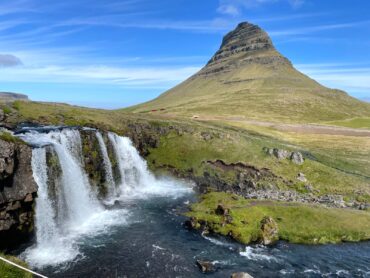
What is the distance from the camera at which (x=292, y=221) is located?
56.2 m

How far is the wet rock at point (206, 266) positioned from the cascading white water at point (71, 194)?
15102 millimetres

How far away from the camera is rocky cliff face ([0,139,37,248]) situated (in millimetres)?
45344

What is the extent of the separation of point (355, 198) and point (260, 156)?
2321 cm

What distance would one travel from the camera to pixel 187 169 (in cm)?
8656

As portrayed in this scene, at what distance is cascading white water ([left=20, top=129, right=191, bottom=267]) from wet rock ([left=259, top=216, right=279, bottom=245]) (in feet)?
69.6

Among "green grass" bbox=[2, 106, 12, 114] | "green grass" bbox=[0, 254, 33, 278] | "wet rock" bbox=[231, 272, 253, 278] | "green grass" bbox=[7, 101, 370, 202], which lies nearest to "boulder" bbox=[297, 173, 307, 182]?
"green grass" bbox=[7, 101, 370, 202]

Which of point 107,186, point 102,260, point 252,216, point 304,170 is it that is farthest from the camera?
point 304,170

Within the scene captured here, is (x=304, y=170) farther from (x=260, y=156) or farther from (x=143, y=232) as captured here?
(x=143, y=232)

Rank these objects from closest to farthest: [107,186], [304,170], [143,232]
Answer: [143,232] < [107,186] < [304,170]

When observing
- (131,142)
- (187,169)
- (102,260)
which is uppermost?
(131,142)

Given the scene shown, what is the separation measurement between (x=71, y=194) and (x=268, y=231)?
31.6 m

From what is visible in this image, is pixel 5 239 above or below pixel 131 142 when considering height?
below

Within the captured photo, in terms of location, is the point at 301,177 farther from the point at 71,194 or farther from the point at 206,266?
the point at 71,194

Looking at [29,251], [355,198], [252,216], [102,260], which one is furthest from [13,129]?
[355,198]
